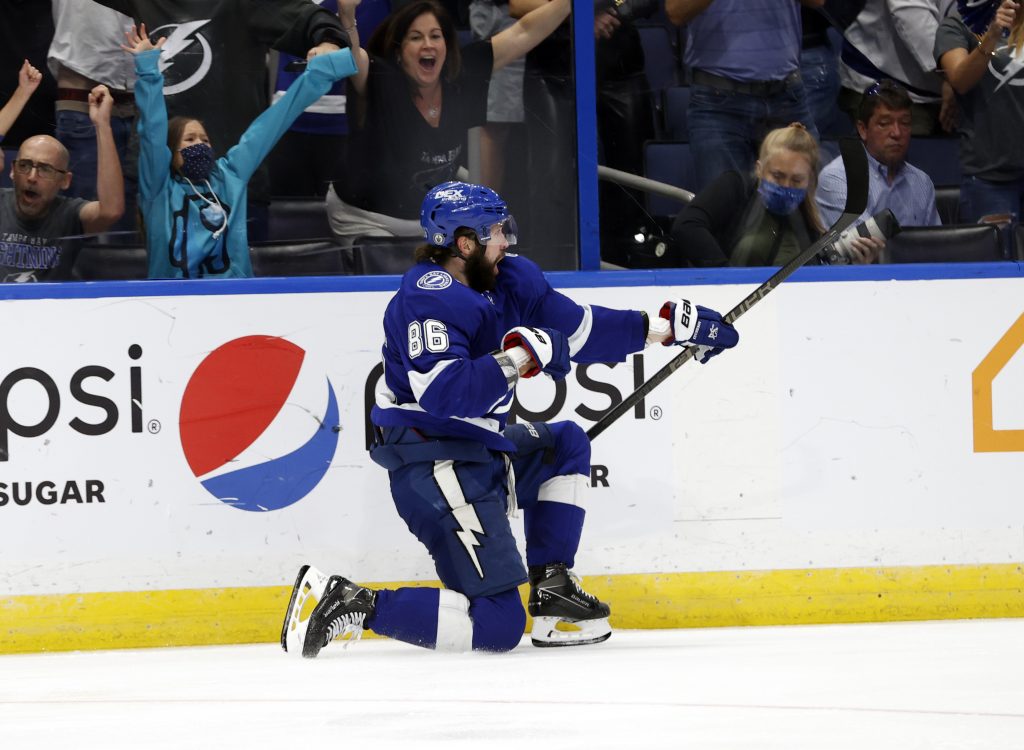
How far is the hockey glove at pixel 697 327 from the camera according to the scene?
3305 millimetres

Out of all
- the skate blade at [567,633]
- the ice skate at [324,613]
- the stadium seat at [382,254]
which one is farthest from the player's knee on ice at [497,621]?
the stadium seat at [382,254]

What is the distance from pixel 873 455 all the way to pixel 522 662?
3.90 feet

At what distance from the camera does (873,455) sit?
143 inches

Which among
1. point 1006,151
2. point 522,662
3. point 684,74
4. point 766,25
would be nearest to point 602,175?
point 684,74

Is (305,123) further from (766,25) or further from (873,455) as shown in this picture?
(873,455)

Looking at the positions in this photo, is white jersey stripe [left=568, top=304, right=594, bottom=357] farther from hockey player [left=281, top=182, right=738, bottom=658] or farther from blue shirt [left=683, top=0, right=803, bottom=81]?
blue shirt [left=683, top=0, right=803, bottom=81]

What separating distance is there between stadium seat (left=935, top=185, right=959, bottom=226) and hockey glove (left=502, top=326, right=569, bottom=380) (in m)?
1.27

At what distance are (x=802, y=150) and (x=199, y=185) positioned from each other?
1635 mm

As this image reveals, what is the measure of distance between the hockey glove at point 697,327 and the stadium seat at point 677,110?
611mm

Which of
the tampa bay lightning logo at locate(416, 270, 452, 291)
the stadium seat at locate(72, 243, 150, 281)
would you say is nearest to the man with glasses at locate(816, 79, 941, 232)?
the tampa bay lightning logo at locate(416, 270, 452, 291)

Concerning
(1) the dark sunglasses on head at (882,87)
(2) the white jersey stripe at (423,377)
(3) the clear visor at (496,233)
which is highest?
(1) the dark sunglasses on head at (882,87)

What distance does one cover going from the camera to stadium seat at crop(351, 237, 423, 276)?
3.66 metres

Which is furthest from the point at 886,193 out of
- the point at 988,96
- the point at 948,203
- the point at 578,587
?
the point at 578,587

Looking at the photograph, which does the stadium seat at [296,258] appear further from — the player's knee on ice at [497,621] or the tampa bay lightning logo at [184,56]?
the player's knee on ice at [497,621]
